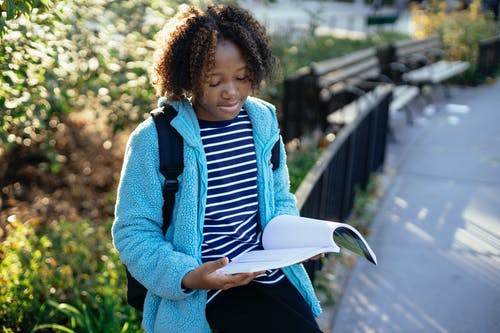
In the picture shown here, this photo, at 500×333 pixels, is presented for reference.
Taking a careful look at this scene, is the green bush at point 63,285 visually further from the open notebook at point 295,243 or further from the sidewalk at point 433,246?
the sidewalk at point 433,246

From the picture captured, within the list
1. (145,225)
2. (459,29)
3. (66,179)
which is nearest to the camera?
(145,225)

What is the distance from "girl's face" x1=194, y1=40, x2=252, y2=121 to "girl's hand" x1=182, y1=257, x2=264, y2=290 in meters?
0.52

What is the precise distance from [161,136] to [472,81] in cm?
983

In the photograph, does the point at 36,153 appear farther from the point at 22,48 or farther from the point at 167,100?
the point at 167,100

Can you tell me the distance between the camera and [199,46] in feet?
6.32

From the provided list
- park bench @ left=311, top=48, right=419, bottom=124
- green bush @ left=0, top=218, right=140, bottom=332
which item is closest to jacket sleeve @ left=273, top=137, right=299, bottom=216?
green bush @ left=0, top=218, right=140, bottom=332

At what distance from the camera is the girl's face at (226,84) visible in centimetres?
195

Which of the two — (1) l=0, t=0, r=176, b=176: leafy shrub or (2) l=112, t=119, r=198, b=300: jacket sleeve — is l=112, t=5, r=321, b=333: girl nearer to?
(2) l=112, t=119, r=198, b=300: jacket sleeve

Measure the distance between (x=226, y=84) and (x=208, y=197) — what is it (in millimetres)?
370

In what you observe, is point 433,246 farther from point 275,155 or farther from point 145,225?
point 145,225

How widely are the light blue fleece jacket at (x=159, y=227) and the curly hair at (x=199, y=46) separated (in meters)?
0.09

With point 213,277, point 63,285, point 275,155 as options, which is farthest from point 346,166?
point 213,277

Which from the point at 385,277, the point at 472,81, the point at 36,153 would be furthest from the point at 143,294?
the point at 472,81

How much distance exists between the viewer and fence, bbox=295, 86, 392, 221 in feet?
11.6
